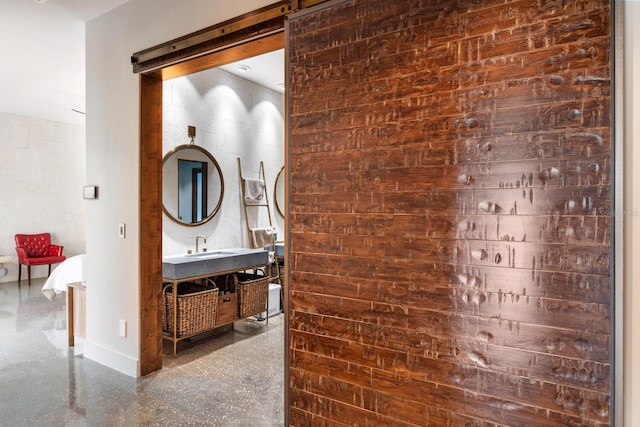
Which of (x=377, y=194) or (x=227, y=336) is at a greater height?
(x=377, y=194)

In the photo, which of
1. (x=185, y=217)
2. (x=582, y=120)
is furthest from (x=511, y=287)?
(x=185, y=217)

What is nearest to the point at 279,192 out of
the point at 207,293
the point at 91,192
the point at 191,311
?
the point at 207,293

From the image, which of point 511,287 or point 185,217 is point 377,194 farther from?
point 185,217

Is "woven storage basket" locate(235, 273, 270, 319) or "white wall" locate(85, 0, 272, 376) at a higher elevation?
"white wall" locate(85, 0, 272, 376)

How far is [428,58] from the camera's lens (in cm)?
153

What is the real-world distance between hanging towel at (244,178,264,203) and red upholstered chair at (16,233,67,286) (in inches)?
176

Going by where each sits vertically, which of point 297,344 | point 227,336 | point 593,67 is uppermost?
point 593,67

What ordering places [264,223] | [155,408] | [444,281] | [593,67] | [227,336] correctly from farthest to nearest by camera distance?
[264,223], [227,336], [155,408], [444,281], [593,67]

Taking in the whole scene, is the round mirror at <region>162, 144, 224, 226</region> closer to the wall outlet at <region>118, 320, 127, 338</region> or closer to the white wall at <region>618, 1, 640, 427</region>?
the wall outlet at <region>118, 320, 127, 338</region>

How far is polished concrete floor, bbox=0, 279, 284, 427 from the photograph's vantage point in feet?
7.70

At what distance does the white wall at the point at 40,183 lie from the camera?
22.3ft

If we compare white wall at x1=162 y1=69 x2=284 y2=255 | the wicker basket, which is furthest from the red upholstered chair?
the wicker basket

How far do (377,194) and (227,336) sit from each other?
2.82 metres

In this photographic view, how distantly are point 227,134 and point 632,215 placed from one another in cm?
Result: 405
